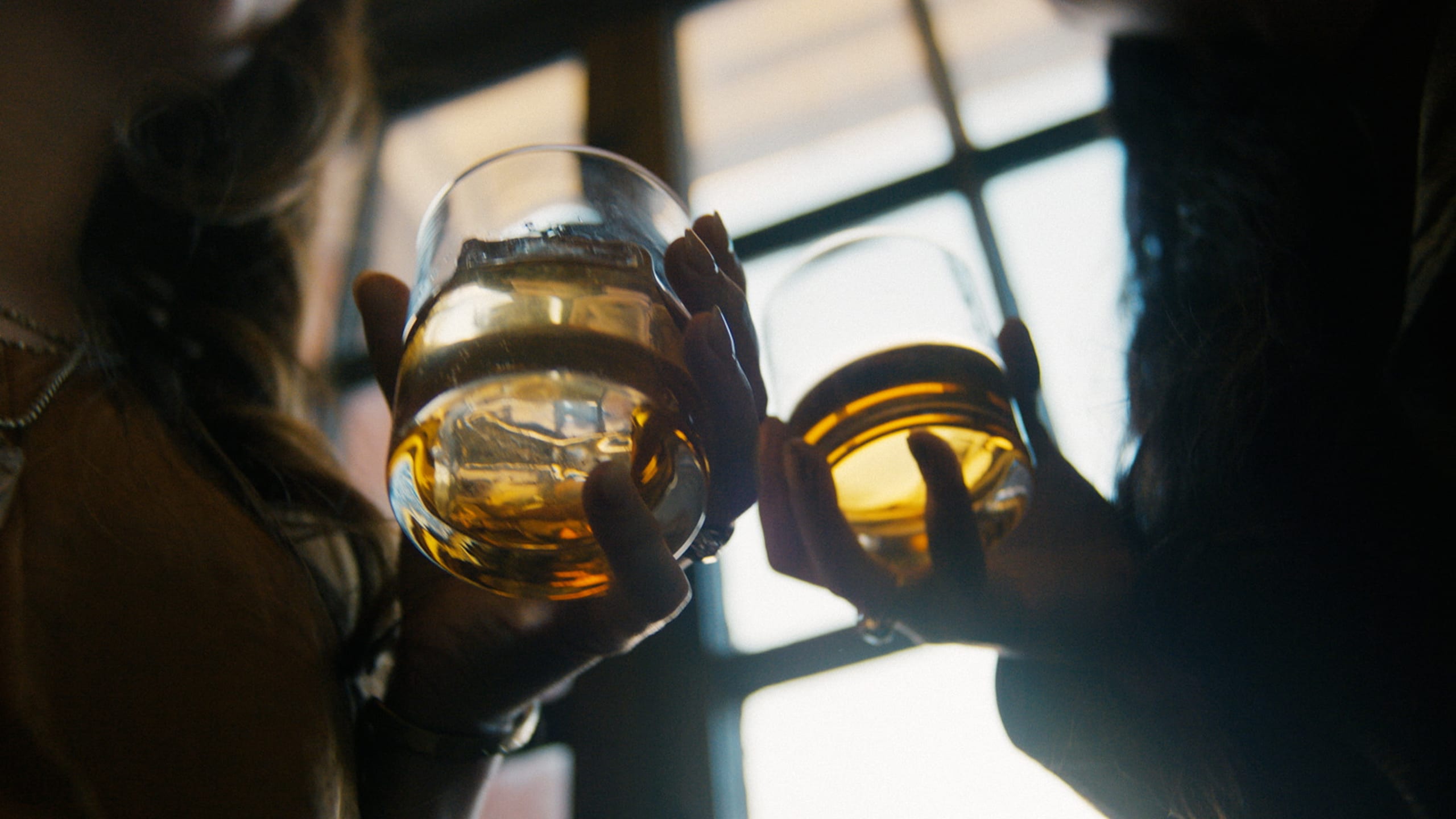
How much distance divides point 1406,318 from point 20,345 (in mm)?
921

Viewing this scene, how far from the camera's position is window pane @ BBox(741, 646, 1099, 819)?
0.77 metres

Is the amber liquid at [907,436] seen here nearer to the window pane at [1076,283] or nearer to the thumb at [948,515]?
the thumb at [948,515]

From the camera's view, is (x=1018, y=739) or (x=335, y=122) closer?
(x=1018, y=739)

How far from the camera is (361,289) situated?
586 millimetres

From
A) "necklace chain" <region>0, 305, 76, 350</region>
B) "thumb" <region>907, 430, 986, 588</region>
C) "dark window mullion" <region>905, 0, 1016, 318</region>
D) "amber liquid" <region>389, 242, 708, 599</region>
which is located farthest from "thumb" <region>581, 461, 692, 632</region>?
"dark window mullion" <region>905, 0, 1016, 318</region>

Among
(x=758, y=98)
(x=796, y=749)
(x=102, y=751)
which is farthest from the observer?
(x=758, y=98)

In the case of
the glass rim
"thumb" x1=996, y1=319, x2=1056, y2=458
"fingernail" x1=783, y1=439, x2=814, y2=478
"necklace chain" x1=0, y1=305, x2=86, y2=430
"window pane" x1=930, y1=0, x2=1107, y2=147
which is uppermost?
the glass rim

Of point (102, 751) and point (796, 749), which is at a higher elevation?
point (102, 751)

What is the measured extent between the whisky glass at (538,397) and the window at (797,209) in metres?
0.17

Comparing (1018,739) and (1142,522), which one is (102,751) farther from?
(1142,522)

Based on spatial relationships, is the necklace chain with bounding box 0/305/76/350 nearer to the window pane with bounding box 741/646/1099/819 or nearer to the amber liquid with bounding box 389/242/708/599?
the amber liquid with bounding box 389/242/708/599

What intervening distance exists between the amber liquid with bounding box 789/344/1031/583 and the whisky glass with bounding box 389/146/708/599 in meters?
0.09

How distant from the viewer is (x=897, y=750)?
2.73 ft

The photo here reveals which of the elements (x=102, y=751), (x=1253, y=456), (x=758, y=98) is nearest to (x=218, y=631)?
(x=102, y=751)
